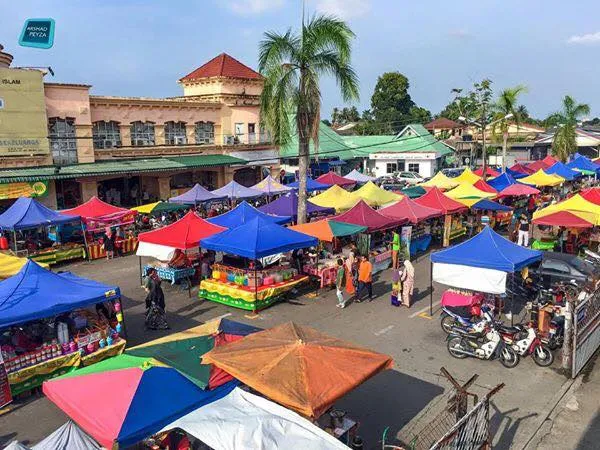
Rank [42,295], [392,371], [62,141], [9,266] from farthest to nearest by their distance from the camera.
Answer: [62,141] → [9,266] → [392,371] → [42,295]

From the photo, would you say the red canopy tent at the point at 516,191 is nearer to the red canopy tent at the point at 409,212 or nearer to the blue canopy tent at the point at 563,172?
the red canopy tent at the point at 409,212

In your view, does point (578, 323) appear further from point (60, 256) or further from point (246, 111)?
point (246, 111)

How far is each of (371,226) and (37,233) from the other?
13957mm

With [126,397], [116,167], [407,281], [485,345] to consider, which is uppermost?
[116,167]

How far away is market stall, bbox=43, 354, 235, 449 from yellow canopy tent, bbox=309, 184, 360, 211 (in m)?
16.6

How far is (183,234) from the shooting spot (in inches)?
632

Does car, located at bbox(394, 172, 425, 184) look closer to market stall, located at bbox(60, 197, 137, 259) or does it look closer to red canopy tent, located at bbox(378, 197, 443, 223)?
red canopy tent, located at bbox(378, 197, 443, 223)

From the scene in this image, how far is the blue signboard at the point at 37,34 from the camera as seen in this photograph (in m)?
19.8

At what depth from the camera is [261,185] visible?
30172 mm

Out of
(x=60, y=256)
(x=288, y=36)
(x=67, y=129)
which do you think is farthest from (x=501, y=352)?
(x=67, y=129)

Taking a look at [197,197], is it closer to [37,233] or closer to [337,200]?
[337,200]

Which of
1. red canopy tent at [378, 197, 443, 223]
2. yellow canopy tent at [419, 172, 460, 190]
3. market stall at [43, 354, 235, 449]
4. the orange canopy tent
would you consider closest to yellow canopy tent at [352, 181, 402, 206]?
red canopy tent at [378, 197, 443, 223]

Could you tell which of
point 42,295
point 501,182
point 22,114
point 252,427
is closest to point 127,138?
point 22,114

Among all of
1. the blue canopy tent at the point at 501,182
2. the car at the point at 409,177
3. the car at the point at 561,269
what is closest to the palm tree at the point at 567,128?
the car at the point at 409,177
